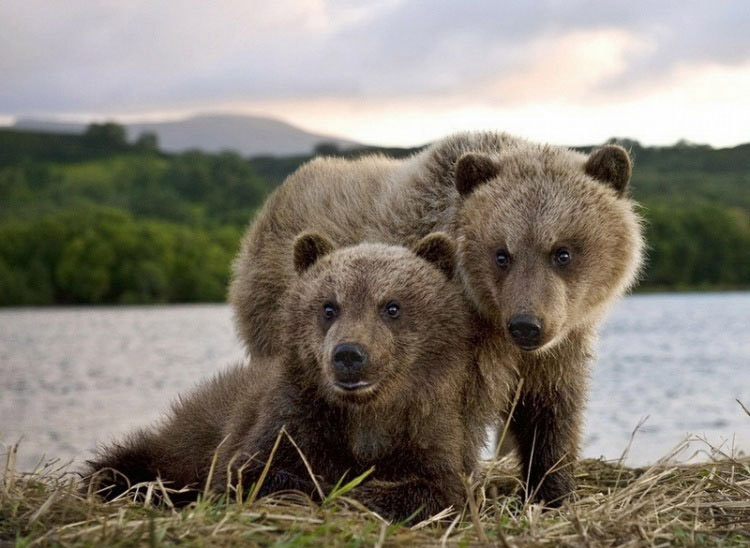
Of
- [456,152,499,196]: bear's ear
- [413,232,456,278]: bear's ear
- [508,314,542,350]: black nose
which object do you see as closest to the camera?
[508,314,542,350]: black nose

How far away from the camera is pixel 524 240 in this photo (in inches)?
233

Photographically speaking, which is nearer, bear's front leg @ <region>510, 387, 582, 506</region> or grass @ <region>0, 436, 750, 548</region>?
grass @ <region>0, 436, 750, 548</region>

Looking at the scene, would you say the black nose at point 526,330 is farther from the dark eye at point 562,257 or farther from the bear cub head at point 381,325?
the dark eye at point 562,257

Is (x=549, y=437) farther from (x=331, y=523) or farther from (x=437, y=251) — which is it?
(x=331, y=523)

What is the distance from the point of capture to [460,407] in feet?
19.0

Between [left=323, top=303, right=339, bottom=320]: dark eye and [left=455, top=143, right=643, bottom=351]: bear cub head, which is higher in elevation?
[left=455, top=143, right=643, bottom=351]: bear cub head

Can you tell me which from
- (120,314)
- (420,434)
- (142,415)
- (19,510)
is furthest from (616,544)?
(120,314)

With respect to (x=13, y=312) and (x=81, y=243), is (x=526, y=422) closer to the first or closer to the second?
(x=81, y=243)

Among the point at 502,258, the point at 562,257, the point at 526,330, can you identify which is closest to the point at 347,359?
the point at 526,330

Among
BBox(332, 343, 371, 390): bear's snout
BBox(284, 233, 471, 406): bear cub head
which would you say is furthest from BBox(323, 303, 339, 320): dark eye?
BBox(332, 343, 371, 390): bear's snout

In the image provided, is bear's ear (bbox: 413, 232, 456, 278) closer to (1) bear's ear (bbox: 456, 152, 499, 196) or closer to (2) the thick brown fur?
(2) the thick brown fur

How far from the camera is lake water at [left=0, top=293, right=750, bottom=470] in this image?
1608 cm

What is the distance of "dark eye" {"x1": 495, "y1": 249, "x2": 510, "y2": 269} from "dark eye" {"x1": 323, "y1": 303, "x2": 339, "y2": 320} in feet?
3.45

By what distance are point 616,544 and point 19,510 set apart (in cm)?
287
